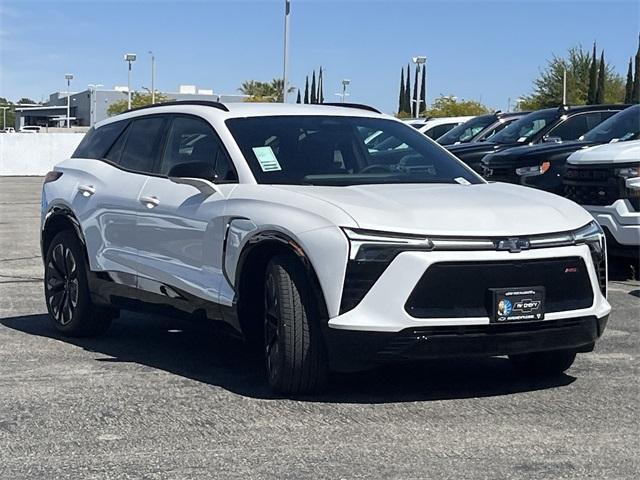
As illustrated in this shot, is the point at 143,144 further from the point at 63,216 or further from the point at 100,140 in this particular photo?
the point at 63,216

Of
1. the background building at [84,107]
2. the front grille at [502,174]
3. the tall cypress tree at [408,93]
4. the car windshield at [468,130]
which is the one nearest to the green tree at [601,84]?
the tall cypress tree at [408,93]

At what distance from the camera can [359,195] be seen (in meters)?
5.80

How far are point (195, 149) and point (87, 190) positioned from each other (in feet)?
3.79

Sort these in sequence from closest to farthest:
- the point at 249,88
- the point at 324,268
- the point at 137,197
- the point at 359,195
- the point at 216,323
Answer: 1. the point at 324,268
2. the point at 359,195
3. the point at 216,323
4. the point at 137,197
5. the point at 249,88

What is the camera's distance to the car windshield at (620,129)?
12005 millimetres

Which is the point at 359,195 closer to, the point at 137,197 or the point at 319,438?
the point at 319,438

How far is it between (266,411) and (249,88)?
3449 inches

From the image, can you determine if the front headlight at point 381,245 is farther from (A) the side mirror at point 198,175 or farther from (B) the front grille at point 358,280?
(A) the side mirror at point 198,175

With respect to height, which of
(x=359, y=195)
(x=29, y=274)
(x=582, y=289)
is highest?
(x=359, y=195)

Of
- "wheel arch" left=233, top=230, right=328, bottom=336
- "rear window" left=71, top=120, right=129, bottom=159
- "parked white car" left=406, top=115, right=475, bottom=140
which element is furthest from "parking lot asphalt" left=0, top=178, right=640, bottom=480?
"parked white car" left=406, top=115, right=475, bottom=140

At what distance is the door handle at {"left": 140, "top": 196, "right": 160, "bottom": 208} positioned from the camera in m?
6.78

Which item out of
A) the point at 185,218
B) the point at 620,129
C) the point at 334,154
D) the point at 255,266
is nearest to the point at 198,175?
the point at 185,218

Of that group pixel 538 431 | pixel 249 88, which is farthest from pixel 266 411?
pixel 249 88

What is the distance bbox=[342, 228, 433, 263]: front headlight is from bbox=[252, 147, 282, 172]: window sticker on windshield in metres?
1.16
